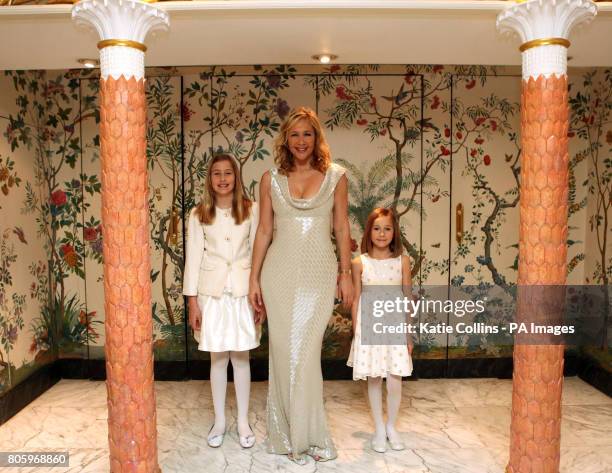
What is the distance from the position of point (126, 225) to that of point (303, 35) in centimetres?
120

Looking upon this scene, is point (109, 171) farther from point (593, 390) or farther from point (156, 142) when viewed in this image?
point (593, 390)

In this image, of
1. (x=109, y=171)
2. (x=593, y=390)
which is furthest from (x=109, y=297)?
(x=593, y=390)

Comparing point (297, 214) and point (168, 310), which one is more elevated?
point (297, 214)

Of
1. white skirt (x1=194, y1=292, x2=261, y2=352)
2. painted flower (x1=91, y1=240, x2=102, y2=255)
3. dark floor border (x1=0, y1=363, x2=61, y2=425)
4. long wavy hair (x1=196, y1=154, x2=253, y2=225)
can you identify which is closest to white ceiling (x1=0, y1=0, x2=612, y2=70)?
long wavy hair (x1=196, y1=154, x2=253, y2=225)

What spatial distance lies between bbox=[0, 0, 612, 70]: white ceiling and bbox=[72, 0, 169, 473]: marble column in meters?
0.15

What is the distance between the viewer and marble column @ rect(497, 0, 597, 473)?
8.16ft

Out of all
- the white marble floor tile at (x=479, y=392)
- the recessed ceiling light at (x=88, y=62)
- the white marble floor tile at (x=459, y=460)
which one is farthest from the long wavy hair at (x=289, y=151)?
the white marble floor tile at (x=479, y=392)

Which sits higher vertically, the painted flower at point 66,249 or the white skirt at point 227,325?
the painted flower at point 66,249

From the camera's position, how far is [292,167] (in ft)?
10.3

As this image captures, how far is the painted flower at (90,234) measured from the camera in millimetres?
4375

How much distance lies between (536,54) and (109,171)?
1.86 meters

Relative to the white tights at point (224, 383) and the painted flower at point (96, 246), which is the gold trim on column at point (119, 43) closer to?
the white tights at point (224, 383)

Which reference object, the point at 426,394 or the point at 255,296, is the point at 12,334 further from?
the point at 426,394

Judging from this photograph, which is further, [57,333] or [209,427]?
[57,333]
